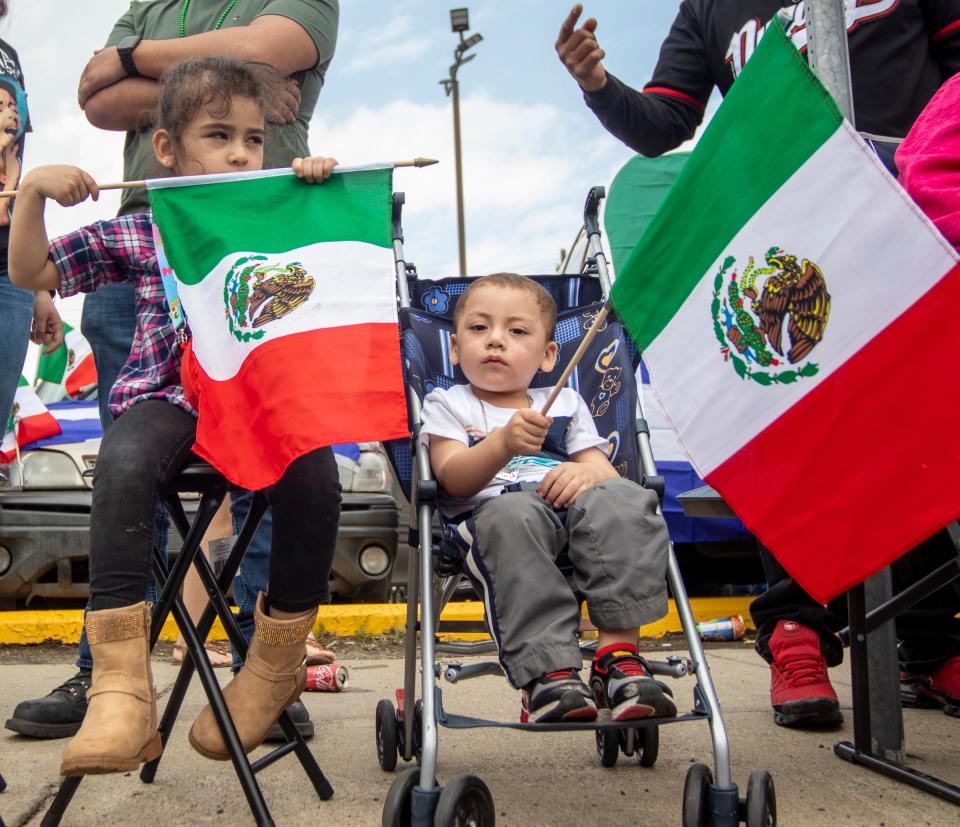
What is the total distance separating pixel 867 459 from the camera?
193cm

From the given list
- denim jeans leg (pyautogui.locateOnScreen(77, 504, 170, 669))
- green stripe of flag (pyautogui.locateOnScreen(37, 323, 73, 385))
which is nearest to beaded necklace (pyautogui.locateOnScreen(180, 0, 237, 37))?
denim jeans leg (pyautogui.locateOnScreen(77, 504, 170, 669))

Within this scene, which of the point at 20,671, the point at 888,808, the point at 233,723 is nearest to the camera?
the point at 233,723

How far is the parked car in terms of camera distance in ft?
15.2

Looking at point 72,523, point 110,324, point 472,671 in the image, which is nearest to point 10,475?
point 72,523

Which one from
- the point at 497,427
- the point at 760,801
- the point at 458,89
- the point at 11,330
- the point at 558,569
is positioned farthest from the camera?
the point at 458,89

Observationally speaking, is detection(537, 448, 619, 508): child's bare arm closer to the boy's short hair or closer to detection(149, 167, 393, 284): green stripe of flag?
the boy's short hair

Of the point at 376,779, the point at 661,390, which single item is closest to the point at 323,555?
the point at 376,779

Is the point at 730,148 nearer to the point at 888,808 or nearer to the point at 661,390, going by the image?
the point at 661,390

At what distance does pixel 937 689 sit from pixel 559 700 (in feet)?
5.67

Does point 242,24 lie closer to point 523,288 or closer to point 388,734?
point 523,288

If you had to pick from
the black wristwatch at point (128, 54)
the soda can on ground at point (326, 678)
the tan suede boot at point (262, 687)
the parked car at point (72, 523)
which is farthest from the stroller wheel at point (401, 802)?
the parked car at point (72, 523)

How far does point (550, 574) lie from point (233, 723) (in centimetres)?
71

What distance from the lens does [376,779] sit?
7.97 feet

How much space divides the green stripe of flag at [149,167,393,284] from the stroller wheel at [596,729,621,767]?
134 cm
